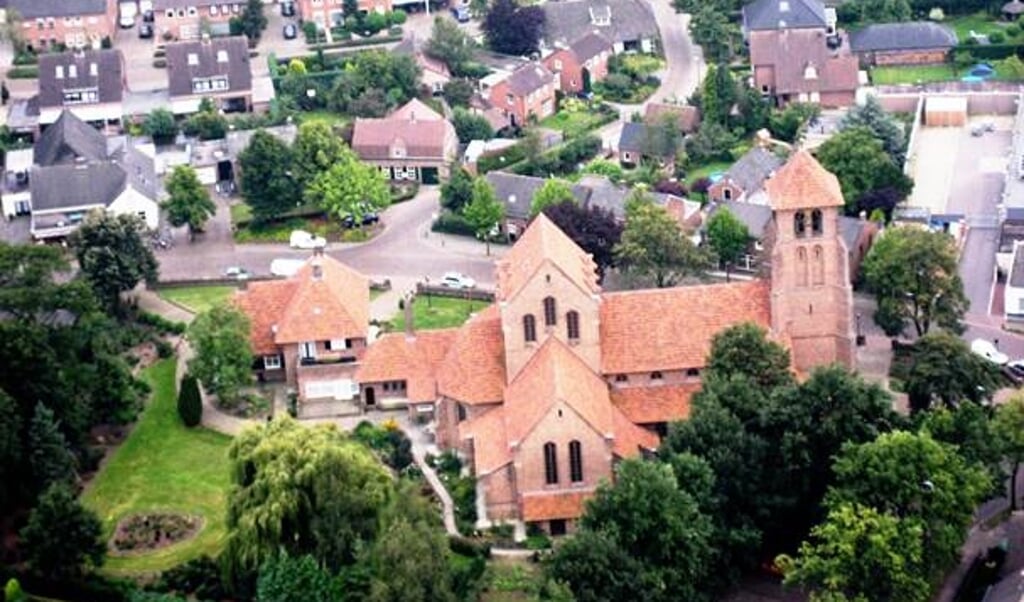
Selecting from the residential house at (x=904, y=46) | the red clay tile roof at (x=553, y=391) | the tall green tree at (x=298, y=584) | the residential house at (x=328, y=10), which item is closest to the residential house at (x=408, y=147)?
the residential house at (x=328, y=10)

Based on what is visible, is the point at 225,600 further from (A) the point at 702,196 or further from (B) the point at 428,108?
(B) the point at 428,108

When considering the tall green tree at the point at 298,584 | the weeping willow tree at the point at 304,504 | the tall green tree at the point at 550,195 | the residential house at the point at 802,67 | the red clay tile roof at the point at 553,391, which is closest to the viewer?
the tall green tree at the point at 298,584

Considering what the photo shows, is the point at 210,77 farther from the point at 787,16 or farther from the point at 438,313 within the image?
the point at 787,16

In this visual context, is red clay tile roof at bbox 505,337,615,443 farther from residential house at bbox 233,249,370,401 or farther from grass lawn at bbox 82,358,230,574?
grass lawn at bbox 82,358,230,574

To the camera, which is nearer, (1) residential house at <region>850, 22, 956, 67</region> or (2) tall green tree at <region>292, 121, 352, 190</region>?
(2) tall green tree at <region>292, 121, 352, 190</region>

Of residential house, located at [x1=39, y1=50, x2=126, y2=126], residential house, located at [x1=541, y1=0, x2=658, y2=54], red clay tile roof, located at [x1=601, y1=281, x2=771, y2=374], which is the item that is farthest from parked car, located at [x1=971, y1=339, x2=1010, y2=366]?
residential house, located at [x1=39, y1=50, x2=126, y2=126]

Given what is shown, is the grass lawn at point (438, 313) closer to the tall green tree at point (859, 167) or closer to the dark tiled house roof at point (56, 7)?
the tall green tree at point (859, 167)
